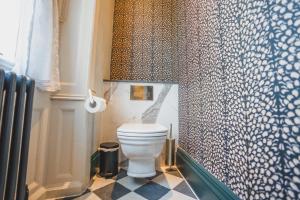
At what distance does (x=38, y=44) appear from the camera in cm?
94

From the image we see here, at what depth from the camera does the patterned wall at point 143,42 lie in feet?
7.20

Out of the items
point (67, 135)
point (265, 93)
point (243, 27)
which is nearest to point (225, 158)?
point (265, 93)

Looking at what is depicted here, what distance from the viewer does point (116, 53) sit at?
222 cm

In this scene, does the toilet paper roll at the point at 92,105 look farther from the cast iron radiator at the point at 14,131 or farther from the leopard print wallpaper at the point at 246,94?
the leopard print wallpaper at the point at 246,94

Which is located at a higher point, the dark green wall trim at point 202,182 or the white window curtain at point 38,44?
the white window curtain at point 38,44

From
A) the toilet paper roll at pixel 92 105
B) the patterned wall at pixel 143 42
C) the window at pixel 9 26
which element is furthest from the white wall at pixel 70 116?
the patterned wall at pixel 143 42

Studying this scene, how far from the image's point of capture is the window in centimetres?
87

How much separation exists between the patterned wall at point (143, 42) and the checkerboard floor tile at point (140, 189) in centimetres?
116

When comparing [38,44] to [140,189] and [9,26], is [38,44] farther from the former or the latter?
[140,189]

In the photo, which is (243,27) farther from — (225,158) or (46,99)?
(46,99)

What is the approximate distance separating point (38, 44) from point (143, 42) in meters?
1.44

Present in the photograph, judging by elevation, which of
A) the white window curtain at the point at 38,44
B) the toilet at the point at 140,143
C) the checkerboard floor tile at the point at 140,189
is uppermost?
the white window curtain at the point at 38,44

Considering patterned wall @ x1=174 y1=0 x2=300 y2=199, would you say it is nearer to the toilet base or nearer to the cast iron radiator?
the toilet base

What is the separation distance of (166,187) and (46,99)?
1002 mm
